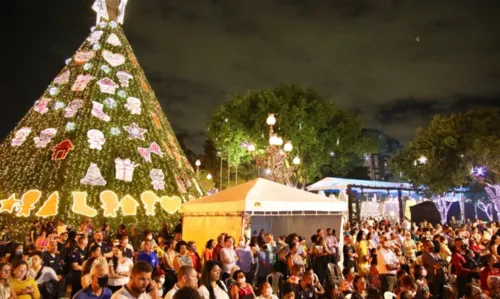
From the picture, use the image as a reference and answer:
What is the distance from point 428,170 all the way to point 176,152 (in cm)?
1643

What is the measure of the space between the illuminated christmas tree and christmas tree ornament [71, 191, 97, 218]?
4 cm

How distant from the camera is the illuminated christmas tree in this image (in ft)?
62.4

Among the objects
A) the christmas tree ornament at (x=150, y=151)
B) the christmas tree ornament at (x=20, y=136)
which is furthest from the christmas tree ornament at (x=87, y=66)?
the christmas tree ornament at (x=150, y=151)

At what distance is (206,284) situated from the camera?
5.39m

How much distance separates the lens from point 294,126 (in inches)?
1061

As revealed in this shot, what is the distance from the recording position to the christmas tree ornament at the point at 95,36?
80.6 ft

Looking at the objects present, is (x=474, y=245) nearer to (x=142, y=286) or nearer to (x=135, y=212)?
(x=142, y=286)

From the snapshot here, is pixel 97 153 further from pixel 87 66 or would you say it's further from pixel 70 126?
pixel 87 66

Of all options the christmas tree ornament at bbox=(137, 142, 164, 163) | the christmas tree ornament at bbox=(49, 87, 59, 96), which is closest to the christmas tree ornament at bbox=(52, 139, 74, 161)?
the christmas tree ornament at bbox=(137, 142, 164, 163)

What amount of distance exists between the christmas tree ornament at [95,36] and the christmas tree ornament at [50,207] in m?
10.3

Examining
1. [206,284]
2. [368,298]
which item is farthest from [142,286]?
[368,298]

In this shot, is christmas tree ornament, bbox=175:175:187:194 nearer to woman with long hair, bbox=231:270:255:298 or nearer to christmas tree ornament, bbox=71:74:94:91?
christmas tree ornament, bbox=71:74:94:91

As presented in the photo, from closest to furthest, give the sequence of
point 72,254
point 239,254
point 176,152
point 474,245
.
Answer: point 72,254 → point 239,254 → point 474,245 → point 176,152

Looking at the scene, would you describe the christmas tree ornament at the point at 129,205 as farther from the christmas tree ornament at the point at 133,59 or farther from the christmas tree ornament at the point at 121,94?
the christmas tree ornament at the point at 133,59
